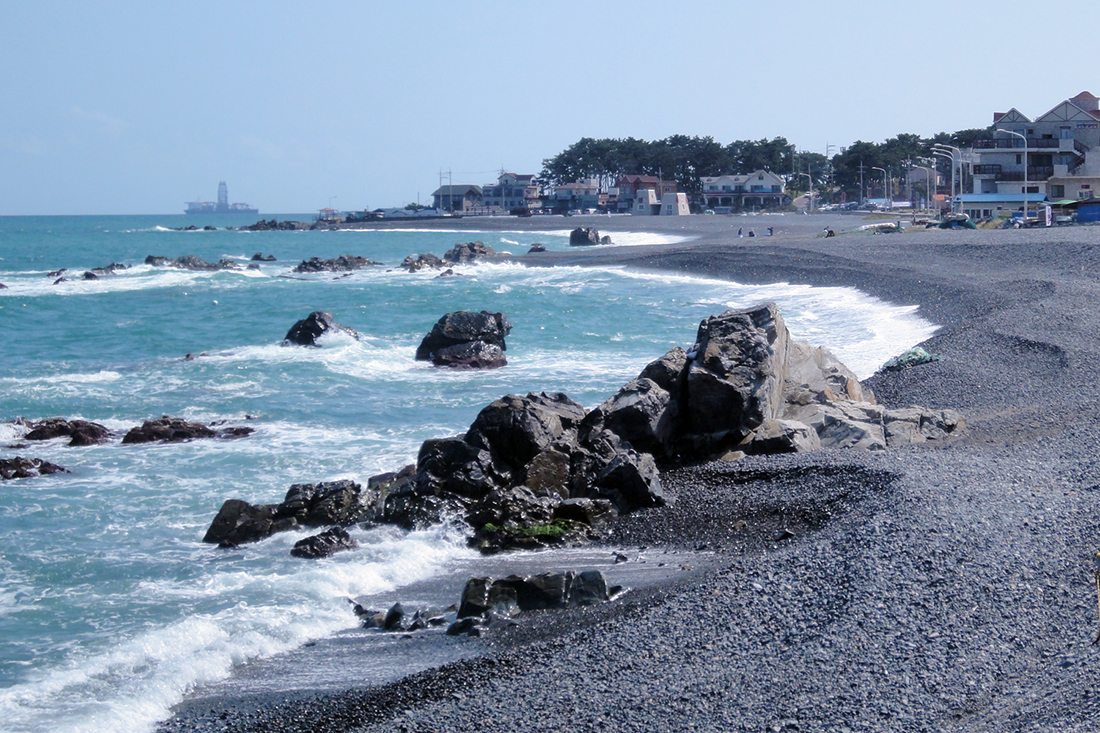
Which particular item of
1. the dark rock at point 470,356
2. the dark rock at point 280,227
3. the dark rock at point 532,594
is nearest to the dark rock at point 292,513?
the dark rock at point 532,594

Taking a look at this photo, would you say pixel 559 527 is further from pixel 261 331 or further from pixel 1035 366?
pixel 261 331

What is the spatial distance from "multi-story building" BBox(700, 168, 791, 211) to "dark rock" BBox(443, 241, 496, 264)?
70.7 meters

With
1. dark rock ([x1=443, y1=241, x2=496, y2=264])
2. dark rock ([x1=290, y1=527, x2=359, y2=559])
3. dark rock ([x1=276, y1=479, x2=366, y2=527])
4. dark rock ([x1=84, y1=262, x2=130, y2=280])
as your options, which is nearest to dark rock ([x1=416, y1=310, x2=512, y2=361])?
dark rock ([x1=276, y1=479, x2=366, y2=527])

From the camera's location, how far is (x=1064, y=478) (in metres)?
10.1

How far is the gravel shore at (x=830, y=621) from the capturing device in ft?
19.7

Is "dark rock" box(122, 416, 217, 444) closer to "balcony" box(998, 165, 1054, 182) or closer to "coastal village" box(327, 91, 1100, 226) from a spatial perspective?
"coastal village" box(327, 91, 1100, 226)

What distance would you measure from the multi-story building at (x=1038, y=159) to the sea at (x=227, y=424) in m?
36.6

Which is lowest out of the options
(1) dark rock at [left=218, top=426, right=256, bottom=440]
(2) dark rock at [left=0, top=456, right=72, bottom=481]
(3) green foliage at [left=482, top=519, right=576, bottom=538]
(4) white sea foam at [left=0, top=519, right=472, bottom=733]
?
(4) white sea foam at [left=0, top=519, right=472, bottom=733]

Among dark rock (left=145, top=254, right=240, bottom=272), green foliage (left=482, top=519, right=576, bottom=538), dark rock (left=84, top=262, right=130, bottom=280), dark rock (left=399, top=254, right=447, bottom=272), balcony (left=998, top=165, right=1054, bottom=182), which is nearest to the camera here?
green foliage (left=482, top=519, right=576, bottom=538)

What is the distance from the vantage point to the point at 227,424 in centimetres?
1741

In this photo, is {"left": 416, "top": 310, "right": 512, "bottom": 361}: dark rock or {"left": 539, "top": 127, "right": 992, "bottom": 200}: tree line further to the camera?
{"left": 539, "top": 127, "right": 992, "bottom": 200}: tree line

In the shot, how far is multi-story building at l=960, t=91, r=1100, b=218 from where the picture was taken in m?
66.6

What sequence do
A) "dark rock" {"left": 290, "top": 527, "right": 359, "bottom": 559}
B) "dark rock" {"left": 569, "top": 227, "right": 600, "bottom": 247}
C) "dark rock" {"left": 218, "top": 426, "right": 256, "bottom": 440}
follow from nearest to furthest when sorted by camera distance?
"dark rock" {"left": 290, "top": 527, "right": 359, "bottom": 559} → "dark rock" {"left": 218, "top": 426, "right": 256, "bottom": 440} → "dark rock" {"left": 569, "top": 227, "right": 600, "bottom": 247}

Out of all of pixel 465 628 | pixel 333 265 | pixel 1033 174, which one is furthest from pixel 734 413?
pixel 1033 174
